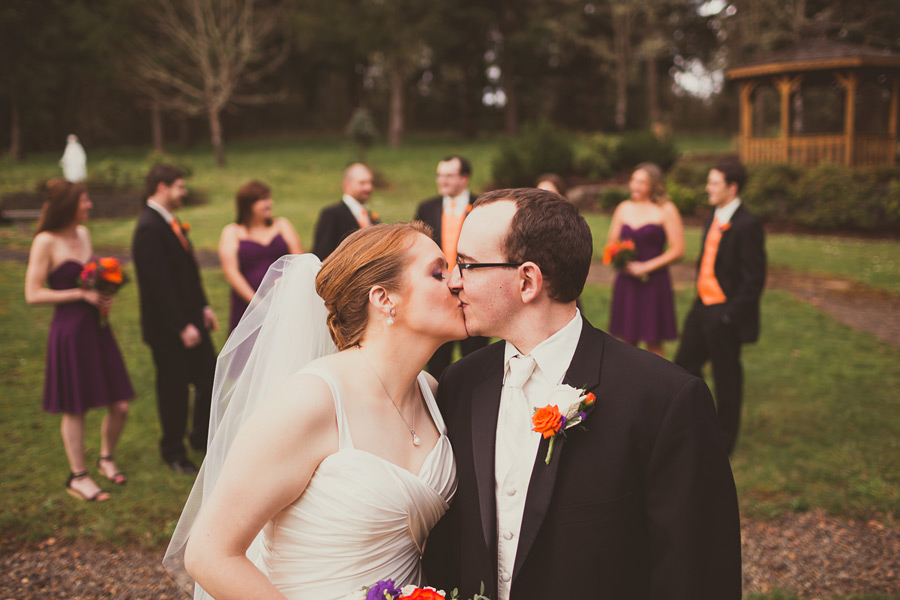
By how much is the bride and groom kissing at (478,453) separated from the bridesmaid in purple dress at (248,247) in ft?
13.4

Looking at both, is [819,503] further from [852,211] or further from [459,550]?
[852,211]

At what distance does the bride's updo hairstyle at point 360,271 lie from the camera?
8.27 ft

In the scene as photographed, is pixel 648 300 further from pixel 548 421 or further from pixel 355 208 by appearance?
pixel 548 421

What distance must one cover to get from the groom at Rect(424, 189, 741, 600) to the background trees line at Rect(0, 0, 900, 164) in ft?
89.3

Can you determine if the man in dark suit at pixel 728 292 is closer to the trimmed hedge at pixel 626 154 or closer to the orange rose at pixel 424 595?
the orange rose at pixel 424 595

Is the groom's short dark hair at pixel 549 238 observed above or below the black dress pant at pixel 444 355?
above

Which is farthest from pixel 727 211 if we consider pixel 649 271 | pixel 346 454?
pixel 346 454

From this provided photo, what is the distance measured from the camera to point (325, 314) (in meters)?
3.04

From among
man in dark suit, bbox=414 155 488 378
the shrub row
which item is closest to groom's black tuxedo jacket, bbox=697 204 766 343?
man in dark suit, bbox=414 155 488 378

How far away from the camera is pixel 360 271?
2539 millimetres

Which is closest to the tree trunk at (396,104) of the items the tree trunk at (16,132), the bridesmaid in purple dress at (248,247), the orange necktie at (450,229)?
the tree trunk at (16,132)

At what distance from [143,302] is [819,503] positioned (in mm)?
5612

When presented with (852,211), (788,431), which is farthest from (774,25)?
(788,431)

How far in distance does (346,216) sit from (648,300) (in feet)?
10.7
